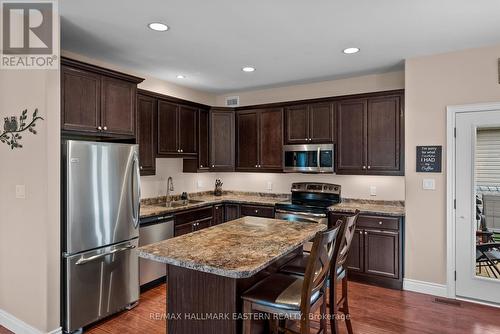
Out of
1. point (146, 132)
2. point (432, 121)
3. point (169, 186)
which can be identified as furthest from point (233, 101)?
point (432, 121)

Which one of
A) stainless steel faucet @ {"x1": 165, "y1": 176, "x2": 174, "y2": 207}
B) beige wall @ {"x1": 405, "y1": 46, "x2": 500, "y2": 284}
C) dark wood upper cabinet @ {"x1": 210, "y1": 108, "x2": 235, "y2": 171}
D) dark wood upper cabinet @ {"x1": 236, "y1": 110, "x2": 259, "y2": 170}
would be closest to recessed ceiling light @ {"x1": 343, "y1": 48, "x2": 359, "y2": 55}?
beige wall @ {"x1": 405, "y1": 46, "x2": 500, "y2": 284}

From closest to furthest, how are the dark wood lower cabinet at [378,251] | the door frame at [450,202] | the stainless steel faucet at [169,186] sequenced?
the door frame at [450,202]
the dark wood lower cabinet at [378,251]
the stainless steel faucet at [169,186]

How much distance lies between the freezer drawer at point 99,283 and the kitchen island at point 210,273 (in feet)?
3.67

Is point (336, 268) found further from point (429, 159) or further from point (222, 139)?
point (222, 139)

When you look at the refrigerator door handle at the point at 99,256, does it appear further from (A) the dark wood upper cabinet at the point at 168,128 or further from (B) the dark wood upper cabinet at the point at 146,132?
(A) the dark wood upper cabinet at the point at 168,128

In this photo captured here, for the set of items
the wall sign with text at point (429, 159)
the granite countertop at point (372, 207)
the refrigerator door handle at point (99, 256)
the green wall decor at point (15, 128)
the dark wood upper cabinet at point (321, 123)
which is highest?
the dark wood upper cabinet at point (321, 123)

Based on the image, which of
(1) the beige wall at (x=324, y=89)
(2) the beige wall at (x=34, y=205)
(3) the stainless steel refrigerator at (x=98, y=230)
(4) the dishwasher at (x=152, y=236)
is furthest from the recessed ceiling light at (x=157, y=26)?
(1) the beige wall at (x=324, y=89)

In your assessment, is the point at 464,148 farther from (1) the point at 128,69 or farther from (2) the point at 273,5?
(1) the point at 128,69

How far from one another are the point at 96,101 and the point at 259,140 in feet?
8.36

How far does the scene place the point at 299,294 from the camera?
1896mm

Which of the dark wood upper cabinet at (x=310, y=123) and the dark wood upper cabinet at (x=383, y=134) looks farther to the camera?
the dark wood upper cabinet at (x=310, y=123)

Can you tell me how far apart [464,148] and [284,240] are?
8.31ft

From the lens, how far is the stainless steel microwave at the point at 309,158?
430 centimetres

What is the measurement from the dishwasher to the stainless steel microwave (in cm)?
191
